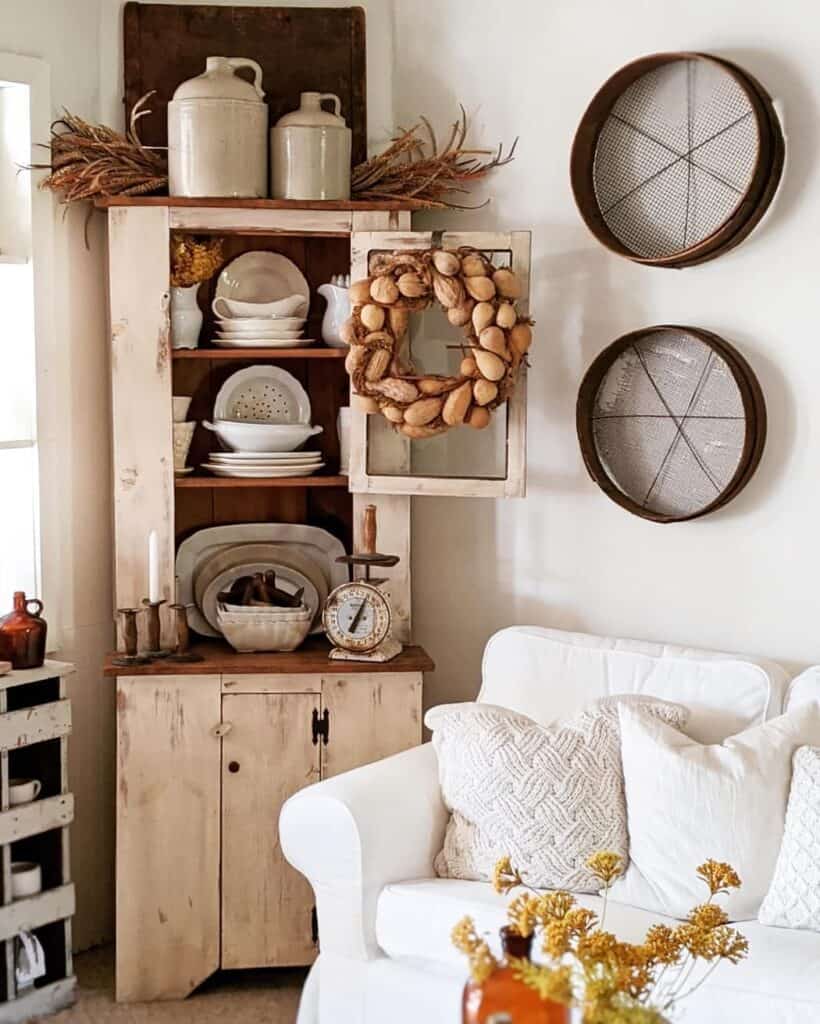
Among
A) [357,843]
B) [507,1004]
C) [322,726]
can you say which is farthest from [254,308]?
[507,1004]

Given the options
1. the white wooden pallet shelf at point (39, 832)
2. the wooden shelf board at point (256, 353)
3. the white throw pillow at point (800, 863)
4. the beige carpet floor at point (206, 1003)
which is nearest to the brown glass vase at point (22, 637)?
the white wooden pallet shelf at point (39, 832)

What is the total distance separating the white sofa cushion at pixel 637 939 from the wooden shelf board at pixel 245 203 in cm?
151

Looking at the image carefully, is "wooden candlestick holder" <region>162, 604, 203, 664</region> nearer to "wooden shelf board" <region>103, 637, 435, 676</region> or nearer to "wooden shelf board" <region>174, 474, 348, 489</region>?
"wooden shelf board" <region>103, 637, 435, 676</region>

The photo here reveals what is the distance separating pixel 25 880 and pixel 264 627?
2.47 ft

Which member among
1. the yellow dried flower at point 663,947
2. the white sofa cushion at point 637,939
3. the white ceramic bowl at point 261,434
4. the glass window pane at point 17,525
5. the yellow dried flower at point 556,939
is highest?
the white ceramic bowl at point 261,434

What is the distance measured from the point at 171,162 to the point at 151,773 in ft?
4.54

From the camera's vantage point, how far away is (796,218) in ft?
9.00

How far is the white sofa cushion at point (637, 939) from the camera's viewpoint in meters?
2.12

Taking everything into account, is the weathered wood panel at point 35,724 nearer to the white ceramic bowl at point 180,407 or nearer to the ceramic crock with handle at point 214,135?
the white ceramic bowl at point 180,407

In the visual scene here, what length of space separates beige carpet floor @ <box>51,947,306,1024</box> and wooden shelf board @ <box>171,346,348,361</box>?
1449 millimetres

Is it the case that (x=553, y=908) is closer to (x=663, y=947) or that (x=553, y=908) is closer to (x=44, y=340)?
(x=663, y=947)

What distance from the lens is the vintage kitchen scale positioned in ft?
10.1

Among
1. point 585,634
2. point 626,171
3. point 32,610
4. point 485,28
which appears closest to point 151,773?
point 32,610

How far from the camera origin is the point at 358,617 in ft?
10.1
